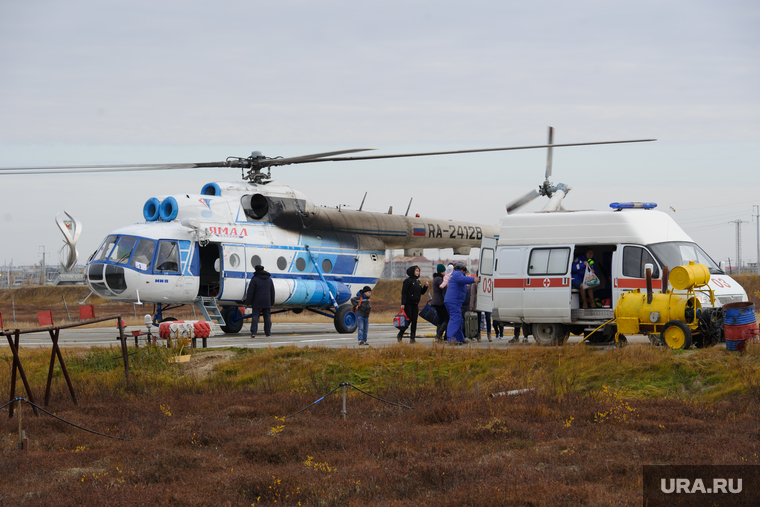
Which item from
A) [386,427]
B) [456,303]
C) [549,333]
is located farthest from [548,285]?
[386,427]

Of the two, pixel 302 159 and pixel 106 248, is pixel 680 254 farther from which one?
pixel 106 248

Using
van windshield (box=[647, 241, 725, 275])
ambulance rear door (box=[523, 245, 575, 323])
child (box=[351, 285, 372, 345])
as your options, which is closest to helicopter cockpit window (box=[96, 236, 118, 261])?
child (box=[351, 285, 372, 345])

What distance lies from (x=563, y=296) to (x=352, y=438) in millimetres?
7940

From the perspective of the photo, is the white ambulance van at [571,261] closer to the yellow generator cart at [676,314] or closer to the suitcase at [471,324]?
the suitcase at [471,324]

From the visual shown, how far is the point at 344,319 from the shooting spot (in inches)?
961

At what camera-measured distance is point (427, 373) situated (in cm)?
1387

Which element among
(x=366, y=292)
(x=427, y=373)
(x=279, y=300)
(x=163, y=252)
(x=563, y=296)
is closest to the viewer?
(x=427, y=373)

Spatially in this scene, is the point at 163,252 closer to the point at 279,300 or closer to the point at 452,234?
the point at 279,300

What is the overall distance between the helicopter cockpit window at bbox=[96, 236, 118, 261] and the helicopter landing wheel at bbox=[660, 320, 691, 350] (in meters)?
14.8

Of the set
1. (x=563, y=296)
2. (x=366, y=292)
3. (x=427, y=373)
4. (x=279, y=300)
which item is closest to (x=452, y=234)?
(x=279, y=300)

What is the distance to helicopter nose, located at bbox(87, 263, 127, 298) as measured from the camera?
832 inches

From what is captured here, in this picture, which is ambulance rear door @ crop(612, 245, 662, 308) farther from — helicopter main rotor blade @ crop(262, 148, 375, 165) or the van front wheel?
helicopter main rotor blade @ crop(262, 148, 375, 165)

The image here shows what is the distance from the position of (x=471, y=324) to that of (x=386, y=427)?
8.10m

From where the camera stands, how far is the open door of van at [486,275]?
59.1 ft
